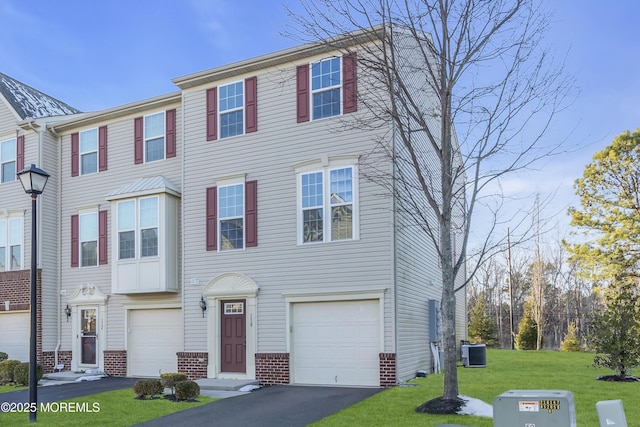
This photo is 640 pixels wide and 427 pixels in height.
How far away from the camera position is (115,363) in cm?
1752

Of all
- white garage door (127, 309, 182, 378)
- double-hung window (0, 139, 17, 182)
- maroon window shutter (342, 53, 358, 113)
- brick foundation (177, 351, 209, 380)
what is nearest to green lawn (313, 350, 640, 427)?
brick foundation (177, 351, 209, 380)

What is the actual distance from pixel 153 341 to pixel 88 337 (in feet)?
8.23

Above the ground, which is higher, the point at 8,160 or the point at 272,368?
the point at 8,160

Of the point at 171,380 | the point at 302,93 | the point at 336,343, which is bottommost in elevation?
the point at 171,380

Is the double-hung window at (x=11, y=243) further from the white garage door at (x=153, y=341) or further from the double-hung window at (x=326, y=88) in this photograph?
the double-hung window at (x=326, y=88)

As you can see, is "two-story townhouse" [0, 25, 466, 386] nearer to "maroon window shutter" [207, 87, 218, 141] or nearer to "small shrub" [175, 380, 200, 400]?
"maroon window shutter" [207, 87, 218, 141]

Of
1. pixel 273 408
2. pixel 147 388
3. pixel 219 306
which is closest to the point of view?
pixel 273 408

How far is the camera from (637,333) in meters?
13.9

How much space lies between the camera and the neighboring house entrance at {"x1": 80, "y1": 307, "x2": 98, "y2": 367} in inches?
712

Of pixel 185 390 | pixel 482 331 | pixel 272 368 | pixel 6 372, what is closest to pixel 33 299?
pixel 185 390

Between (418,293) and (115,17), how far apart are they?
1038 centimetres

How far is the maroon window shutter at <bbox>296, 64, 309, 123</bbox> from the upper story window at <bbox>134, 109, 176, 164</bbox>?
4489mm

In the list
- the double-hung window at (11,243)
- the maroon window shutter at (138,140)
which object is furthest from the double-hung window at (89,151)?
the double-hung window at (11,243)

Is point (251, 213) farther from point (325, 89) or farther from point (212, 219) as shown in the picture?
point (325, 89)
